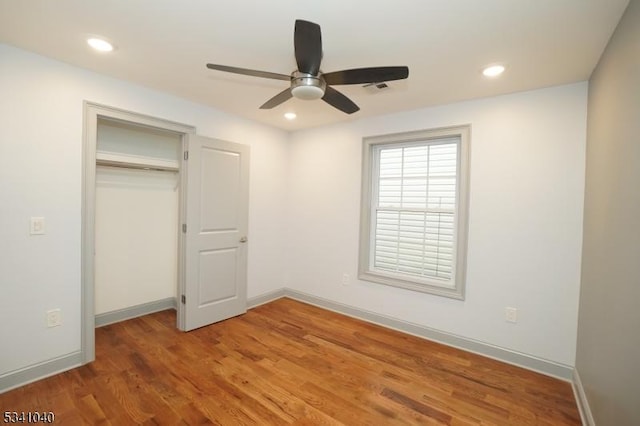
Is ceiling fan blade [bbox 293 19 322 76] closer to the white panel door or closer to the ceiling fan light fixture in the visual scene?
the ceiling fan light fixture

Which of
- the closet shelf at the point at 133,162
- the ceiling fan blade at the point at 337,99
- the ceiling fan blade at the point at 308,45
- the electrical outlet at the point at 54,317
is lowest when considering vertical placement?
the electrical outlet at the point at 54,317

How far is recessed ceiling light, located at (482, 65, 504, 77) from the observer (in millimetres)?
2193

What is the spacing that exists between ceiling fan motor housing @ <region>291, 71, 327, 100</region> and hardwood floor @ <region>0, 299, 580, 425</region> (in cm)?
215

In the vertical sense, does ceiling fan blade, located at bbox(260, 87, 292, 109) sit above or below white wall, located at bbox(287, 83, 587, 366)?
above

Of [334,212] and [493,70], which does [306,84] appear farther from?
[334,212]

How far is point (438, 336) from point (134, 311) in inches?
138

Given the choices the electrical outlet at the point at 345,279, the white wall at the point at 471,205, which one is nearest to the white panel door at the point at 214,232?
the white wall at the point at 471,205

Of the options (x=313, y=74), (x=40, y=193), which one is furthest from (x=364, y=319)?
(x=40, y=193)

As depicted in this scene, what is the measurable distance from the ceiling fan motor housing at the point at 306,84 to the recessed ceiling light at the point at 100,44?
1377 mm

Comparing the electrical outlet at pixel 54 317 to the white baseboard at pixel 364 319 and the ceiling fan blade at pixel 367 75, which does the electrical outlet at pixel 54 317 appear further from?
the ceiling fan blade at pixel 367 75

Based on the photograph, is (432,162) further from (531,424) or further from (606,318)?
(531,424)

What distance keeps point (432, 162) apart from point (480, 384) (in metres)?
2.13

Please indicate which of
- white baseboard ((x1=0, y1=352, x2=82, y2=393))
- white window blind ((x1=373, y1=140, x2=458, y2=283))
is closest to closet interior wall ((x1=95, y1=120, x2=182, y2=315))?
white baseboard ((x1=0, y1=352, x2=82, y2=393))

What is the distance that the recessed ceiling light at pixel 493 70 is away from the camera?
7.20 ft
